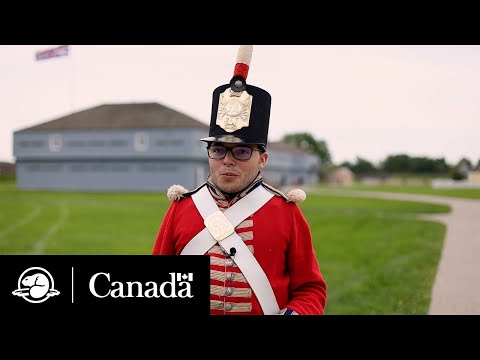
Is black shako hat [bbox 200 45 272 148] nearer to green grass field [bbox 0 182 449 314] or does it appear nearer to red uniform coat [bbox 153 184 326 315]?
red uniform coat [bbox 153 184 326 315]

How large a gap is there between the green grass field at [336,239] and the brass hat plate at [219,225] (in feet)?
8.03

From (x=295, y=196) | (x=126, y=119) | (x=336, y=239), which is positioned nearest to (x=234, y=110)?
(x=295, y=196)

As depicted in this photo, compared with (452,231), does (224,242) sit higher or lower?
higher

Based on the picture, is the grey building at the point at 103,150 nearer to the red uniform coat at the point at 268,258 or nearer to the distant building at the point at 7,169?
the distant building at the point at 7,169

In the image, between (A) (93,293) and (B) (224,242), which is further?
(B) (224,242)

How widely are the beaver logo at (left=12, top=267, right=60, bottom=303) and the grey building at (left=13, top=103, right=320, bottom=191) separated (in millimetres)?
2190

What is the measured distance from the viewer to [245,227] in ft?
7.63

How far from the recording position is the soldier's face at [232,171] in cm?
228

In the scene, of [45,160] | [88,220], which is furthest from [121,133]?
[88,220]

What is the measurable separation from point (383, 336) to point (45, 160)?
4.81 meters

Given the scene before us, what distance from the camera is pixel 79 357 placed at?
208 centimetres

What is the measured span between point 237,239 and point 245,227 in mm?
74

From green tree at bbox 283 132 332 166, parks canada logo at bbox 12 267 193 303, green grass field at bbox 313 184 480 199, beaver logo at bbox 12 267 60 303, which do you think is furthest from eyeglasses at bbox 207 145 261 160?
green tree at bbox 283 132 332 166
